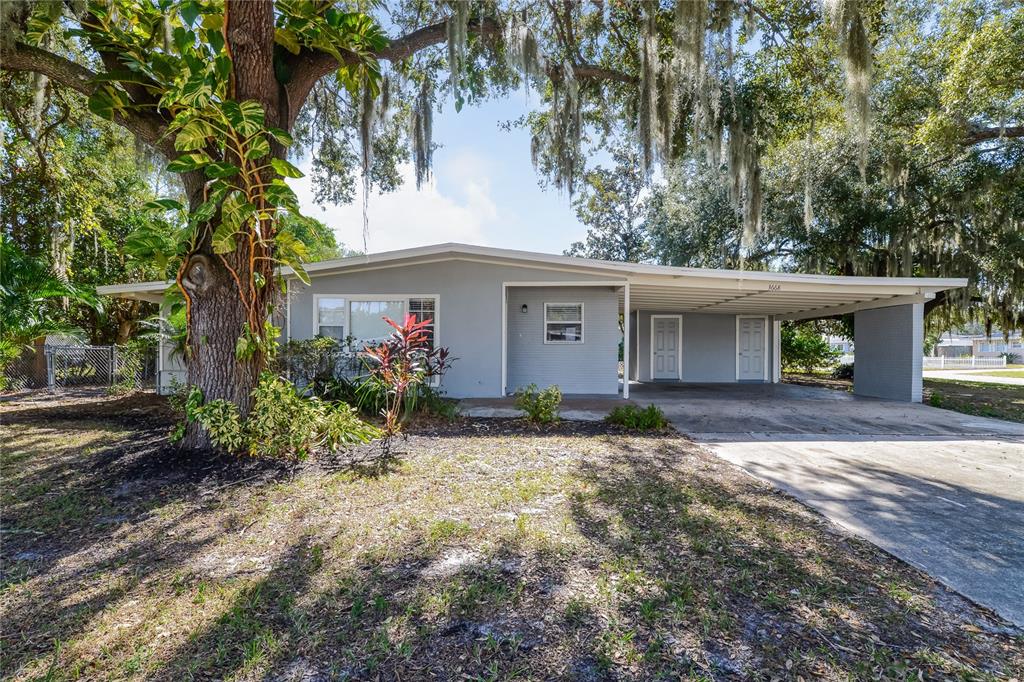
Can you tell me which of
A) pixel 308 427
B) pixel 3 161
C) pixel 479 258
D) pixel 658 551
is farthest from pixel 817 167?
pixel 3 161

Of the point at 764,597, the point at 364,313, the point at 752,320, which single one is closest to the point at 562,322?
the point at 364,313

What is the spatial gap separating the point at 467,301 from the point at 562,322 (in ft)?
6.87

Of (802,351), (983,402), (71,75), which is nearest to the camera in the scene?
(71,75)

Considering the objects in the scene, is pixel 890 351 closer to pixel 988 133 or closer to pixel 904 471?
pixel 988 133

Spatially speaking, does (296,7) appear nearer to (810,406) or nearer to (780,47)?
(780,47)

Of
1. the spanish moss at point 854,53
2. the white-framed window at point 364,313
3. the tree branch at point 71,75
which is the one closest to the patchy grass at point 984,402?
the spanish moss at point 854,53

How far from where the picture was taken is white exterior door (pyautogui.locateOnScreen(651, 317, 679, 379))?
1340 cm

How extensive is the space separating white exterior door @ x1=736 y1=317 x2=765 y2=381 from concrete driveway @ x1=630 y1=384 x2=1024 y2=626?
469cm

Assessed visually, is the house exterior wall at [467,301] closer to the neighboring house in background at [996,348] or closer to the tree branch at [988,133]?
the tree branch at [988,133]

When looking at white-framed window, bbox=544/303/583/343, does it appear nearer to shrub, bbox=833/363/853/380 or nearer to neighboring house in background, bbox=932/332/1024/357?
shrub, bbox=833/363/853/380

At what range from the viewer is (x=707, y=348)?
13414 millimetres

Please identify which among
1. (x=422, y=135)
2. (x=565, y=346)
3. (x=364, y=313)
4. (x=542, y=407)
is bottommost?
(x=542, y=407)

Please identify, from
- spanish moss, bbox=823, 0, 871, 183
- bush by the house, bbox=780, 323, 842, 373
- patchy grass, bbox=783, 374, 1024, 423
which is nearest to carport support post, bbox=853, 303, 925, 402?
patchy grass, bbox=783, 374, 1024, 423

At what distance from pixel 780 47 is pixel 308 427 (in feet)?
31.0
